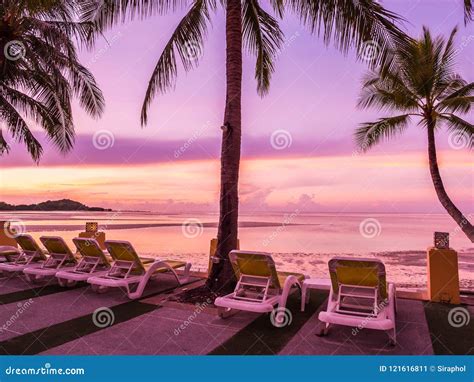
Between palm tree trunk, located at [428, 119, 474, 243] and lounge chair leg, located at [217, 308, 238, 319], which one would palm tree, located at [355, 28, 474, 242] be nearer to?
palm tree trunk, located at [428, 119, 474, 243]

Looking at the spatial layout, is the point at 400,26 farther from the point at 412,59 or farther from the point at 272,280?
the point at 272,280

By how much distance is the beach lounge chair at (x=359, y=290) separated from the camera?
443 centimetres

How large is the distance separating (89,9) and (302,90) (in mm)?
11946

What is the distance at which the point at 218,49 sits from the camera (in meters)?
10.9

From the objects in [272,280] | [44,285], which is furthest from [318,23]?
[44,285]

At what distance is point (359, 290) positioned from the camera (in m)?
5.03

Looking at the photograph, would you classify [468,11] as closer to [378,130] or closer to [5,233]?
[378,130]

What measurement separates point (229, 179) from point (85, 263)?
3572mm

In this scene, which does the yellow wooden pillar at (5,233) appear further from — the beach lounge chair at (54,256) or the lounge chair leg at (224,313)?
the lounge chair leg at (224,313)

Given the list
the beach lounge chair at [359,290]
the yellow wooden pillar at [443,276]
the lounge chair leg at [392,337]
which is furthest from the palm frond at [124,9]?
the lounge chair leg at [392,337]

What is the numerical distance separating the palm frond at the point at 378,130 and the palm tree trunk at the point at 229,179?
8.70 meters

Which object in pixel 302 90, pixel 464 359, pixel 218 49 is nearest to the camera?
pixel 464 359

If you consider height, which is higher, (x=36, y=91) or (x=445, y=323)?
(x=36, y=91)

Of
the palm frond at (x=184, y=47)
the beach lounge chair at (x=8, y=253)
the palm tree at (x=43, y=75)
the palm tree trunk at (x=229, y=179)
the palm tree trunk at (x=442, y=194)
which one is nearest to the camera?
the palm tree trunk at (x=229, y=179)
